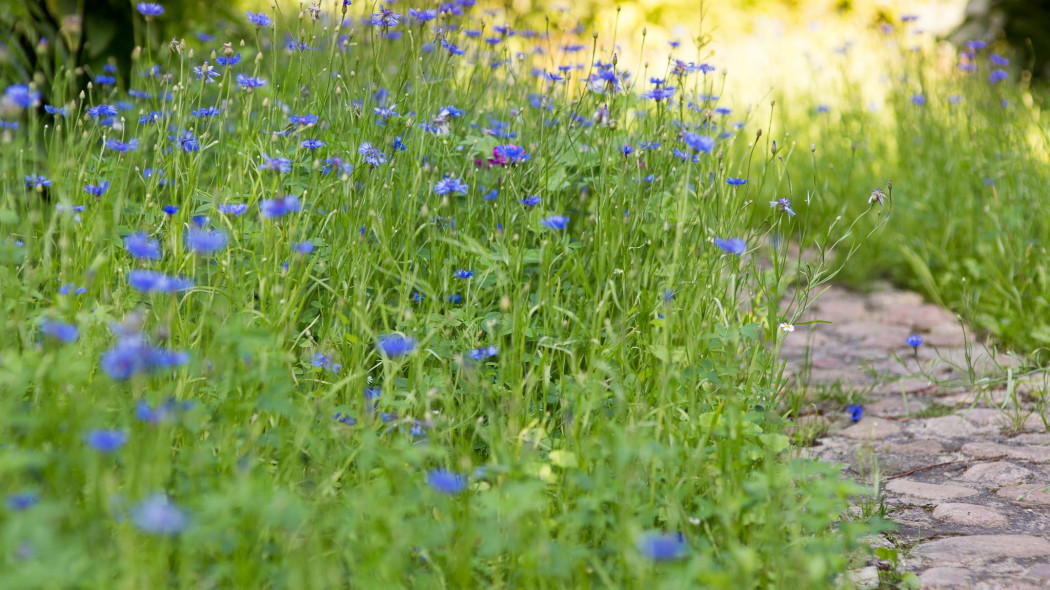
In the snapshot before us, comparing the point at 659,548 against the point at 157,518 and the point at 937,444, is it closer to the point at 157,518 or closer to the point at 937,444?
the point at 157,518

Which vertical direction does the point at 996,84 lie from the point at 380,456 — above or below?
above

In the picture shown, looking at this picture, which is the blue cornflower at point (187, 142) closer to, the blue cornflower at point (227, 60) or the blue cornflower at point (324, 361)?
the blue cornflower at point (227, 60)

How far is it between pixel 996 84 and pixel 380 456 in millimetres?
5017

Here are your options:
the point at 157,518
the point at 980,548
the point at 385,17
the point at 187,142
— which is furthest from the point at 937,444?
the point at 187,142

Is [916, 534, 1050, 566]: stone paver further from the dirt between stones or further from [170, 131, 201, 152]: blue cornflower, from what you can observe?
[170, 131, 201, 152]: blue cornflower

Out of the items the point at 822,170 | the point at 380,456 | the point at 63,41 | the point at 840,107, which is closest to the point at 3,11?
the point at 63,41

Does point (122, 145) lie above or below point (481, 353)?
above

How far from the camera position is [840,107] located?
5.68 metres

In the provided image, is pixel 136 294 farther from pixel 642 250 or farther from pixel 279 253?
pixel 642 250

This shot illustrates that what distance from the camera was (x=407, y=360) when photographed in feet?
7.29

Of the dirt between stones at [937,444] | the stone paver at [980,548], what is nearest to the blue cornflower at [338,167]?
the dirt between stones at [937,444]

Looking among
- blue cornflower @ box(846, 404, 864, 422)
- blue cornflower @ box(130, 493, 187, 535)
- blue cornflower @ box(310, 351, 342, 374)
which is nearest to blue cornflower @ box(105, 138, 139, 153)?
blue cornflower @ box(310, 351, 342, 374)

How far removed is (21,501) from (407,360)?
1.01 m

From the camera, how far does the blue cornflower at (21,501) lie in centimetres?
132
